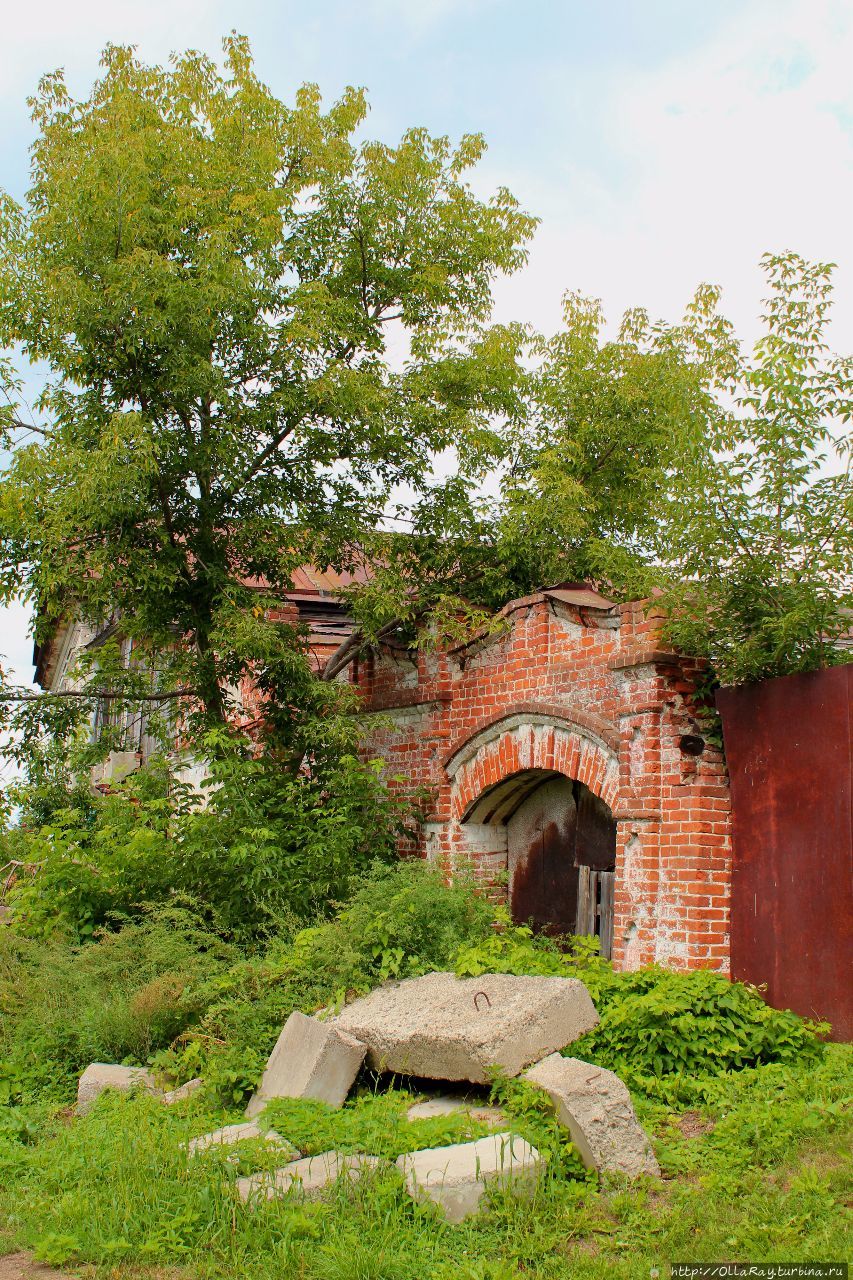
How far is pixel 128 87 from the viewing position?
1054 centimetres

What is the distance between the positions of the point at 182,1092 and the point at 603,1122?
290 centimetres

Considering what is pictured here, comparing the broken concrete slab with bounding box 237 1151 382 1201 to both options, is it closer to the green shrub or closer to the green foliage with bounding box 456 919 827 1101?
the green shrub

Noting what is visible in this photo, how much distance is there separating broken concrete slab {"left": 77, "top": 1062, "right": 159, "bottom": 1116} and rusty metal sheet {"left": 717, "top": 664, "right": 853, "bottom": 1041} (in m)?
3.80

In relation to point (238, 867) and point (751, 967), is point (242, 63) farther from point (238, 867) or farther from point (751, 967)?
point (751, 967)

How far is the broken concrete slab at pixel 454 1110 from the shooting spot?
18.6ft

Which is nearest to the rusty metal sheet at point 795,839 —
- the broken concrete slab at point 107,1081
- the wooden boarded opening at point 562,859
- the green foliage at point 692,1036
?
the green foliage at point 692,1036

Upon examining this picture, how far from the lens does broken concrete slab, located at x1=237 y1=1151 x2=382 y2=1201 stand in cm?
496

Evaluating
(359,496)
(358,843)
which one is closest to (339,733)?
(358,843)

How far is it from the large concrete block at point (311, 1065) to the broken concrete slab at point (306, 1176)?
0.87 meters

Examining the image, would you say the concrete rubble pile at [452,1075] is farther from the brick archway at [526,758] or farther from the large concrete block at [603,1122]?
the brick archway at [526,758]

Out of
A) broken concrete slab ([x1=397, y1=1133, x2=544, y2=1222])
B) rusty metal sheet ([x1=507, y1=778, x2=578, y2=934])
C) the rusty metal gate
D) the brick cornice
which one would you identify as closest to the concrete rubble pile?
broken concrete slab ([x1=397, y1=1133, x2=544, y2=1222])

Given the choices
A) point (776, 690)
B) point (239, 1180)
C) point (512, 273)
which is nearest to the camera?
point (239, 1180)

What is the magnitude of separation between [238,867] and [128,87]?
741 cm

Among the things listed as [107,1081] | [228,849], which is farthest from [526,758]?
[107,1081]
